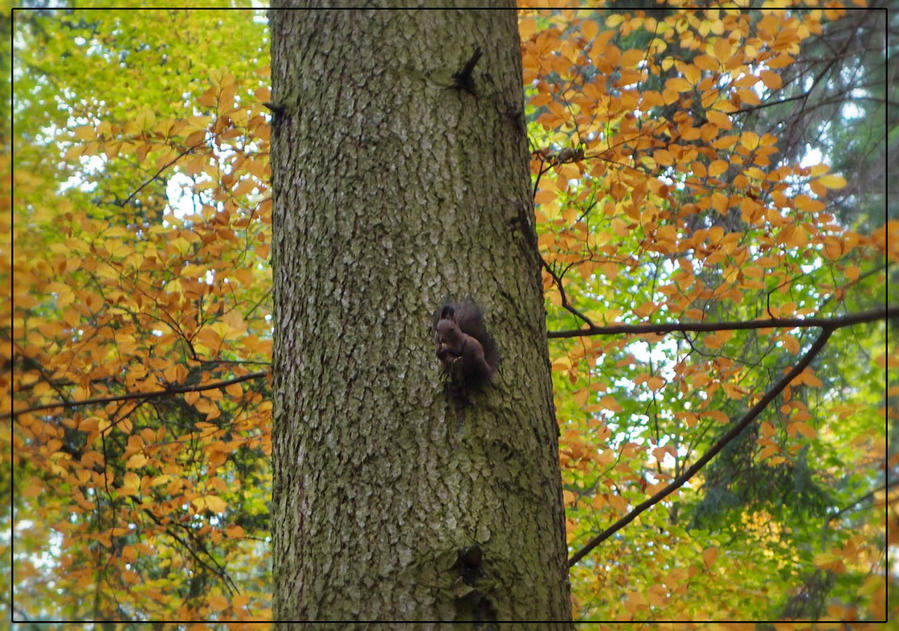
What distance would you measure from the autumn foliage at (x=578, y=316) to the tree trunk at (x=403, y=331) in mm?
693

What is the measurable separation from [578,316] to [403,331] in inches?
35.1

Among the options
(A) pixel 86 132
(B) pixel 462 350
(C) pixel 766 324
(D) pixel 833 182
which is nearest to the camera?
(B) pixel 462 350

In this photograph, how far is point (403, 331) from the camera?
5.23 feet

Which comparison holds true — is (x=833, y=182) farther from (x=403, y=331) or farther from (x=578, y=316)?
(x=403, y=331)

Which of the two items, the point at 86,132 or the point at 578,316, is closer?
the point at 578,316

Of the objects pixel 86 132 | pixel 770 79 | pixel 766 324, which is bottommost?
pixel 766 324

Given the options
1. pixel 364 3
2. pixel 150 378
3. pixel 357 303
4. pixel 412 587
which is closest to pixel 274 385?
pixel 357 303

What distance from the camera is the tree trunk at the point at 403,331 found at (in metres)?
1.44

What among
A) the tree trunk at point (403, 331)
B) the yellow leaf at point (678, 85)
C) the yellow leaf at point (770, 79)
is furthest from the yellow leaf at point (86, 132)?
the yellow leaf at point (770, 79)

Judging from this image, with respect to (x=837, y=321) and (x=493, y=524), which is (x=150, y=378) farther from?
(x=837, y=321)

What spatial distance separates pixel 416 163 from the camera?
1.77m

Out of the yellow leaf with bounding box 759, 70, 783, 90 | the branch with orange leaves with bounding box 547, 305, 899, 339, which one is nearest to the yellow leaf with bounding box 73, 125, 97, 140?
the branch with orange leaves with bounding box 547, 305, 899, 339

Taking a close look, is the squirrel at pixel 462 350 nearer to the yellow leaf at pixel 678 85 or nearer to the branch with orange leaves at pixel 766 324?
the branch with orange leaves at pixel 766 324

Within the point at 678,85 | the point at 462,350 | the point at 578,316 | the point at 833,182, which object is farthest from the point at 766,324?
the point at 678,85
